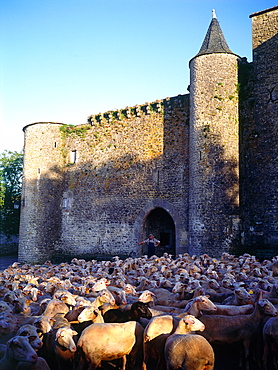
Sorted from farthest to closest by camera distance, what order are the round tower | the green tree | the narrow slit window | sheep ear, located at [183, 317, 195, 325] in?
the green tree
the narrow slit window
the round tower
sheep ear, located at [183, 317, 195, 325]

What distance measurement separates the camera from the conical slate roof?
691 inches

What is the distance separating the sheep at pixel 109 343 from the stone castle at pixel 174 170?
11334mm

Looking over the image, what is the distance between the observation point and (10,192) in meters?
28.8

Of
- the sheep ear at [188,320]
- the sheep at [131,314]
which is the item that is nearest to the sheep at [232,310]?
the sheep at [131,314]

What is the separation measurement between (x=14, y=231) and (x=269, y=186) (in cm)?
1935

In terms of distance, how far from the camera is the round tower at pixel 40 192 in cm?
2219

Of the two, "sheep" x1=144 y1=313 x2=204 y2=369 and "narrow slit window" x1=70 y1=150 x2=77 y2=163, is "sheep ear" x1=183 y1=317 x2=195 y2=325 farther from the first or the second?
"narrow slit window" x1=70 y1=150 x2=77 y2=163

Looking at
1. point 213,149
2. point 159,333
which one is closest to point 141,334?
point 159,333

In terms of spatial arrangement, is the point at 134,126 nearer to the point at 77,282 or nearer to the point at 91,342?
the point at 77,282

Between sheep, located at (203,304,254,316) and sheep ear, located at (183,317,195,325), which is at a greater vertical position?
sheep ear, located at (183,317,195,325)

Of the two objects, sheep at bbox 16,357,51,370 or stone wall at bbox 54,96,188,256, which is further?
stone wall at bbox 54,96,188,256

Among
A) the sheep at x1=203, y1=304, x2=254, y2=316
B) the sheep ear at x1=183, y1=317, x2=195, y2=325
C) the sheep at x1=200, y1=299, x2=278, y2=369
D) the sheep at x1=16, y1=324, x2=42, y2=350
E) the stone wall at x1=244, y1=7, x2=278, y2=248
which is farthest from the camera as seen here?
the stone wall at x1=244, y1=7, x2=278, y2=248

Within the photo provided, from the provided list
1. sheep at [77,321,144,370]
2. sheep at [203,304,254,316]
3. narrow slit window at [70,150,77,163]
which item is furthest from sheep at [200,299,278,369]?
narrow slit window at [70,150,77,163]

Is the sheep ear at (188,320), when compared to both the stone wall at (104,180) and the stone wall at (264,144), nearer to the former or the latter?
the stone wall at (264,144)
